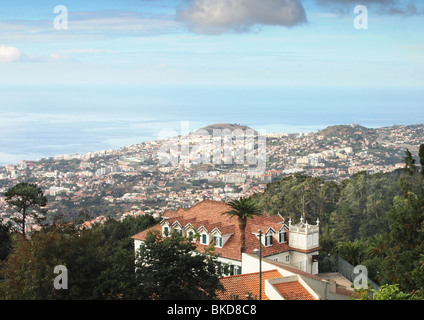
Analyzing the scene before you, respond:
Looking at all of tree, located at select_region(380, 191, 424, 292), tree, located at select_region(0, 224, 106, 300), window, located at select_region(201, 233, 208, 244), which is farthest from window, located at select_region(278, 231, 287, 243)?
tree, located at select_region(0, 224, 106, 300)

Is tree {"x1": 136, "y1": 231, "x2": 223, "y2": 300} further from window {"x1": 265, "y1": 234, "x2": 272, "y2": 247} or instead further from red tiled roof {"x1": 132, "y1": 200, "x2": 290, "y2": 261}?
window {"x1": 265, "y1": 234, "x2": 272, "y2": 247}

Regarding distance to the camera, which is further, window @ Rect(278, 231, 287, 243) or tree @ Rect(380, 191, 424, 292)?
window @ Rect(278, 231, 287, 243)

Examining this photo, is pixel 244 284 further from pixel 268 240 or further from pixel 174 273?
pixel 268 240

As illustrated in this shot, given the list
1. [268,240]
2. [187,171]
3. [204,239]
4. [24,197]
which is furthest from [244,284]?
[187,171]

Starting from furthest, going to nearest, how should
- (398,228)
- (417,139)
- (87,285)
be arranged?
(417,139) < (398,228) < (87,285)
